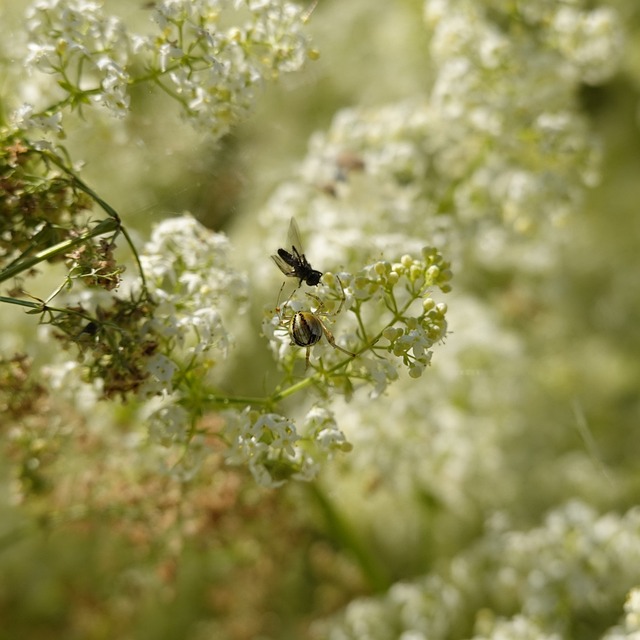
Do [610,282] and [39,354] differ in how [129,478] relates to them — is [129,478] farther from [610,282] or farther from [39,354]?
[610,282]

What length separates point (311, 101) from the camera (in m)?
2.29

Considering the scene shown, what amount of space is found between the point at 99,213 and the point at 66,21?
231 mm

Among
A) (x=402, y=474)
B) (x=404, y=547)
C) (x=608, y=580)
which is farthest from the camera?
(x=404, y=547)

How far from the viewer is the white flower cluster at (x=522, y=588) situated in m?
1.21

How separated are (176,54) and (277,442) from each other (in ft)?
1.48

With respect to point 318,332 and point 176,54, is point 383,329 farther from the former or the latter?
point 176,54

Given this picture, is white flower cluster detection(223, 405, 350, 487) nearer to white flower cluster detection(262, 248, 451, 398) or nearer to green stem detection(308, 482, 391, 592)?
white flower cluster detection(262, 248, 451, 398)

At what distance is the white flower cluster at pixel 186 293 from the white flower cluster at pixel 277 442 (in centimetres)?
9

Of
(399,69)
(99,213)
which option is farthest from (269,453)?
(399,69)

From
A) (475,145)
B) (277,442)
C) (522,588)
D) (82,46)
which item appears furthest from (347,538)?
(82,46)

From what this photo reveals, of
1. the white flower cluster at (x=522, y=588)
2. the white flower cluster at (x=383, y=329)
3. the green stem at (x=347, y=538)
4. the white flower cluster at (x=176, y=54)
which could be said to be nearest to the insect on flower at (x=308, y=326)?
the white flower cluster at (x=383, y=329)

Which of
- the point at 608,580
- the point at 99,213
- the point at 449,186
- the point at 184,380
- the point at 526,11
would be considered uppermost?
the point at 526,11

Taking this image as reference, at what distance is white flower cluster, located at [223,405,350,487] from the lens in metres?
0.83

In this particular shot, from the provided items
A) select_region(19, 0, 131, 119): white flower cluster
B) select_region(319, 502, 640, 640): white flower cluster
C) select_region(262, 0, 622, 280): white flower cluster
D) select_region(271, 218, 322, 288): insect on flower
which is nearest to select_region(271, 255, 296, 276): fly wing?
select_region(271, 218, 322, 288): insect on flower
